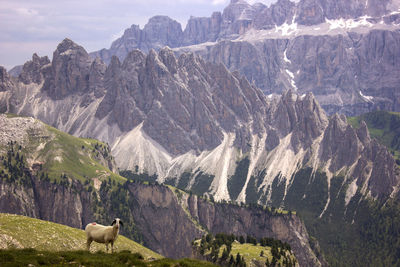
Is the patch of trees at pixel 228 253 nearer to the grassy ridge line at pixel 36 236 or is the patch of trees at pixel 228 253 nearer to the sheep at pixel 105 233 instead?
the grassy ridge line at pixel 36 236

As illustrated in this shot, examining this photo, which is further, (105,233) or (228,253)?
(228,253)

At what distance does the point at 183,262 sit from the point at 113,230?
455 inches

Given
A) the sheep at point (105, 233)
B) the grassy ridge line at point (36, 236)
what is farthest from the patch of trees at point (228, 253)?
the sheep at point (105, 233)

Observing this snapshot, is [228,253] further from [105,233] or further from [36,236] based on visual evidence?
[105,233]

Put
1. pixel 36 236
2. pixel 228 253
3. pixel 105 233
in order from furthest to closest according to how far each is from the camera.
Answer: pixel 228 253 → pixel 36 236 → pixel 105 233

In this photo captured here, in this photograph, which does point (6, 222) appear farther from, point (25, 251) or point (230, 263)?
point (230, 263)

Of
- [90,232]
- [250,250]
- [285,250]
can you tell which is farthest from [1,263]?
[285,250]

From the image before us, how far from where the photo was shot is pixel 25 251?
217 feet

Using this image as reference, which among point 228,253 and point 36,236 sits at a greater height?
point 36,236

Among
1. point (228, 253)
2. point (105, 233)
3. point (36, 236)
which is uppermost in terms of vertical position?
point (105, 233)

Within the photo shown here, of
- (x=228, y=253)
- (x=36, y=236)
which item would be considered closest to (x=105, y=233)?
(x=36, y=236)

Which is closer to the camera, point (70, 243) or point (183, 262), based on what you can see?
point (183, 262)

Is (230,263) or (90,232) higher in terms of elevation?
(90,232)

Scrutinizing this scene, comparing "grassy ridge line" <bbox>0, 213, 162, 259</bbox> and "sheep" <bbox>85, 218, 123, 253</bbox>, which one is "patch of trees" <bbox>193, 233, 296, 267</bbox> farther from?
"sheep" <bbox>85, 218, 123, 253</bbox>
